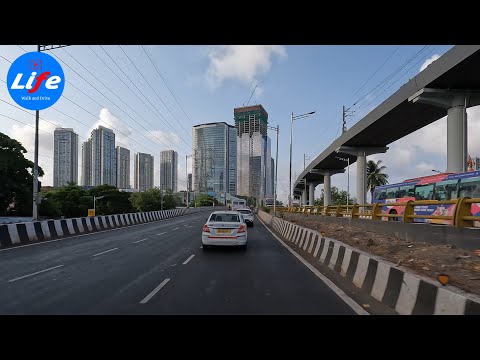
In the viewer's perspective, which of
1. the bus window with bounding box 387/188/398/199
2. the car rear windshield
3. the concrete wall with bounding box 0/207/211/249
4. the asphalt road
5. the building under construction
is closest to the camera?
the asphalt road

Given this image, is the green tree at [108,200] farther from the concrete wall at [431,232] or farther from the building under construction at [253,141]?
the concrete wall at [431,232]

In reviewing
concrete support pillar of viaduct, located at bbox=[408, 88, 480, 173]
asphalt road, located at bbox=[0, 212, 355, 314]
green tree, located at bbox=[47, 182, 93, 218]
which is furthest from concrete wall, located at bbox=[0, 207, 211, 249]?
green tree, located at bbox=[47, 182, 93, 218]

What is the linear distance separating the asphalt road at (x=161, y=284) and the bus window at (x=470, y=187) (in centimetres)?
1203

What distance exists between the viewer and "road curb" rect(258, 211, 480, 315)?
4.70 meters

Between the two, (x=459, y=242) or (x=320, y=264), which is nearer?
(x=459, y=242)

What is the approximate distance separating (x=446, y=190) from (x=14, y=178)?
5036 cm

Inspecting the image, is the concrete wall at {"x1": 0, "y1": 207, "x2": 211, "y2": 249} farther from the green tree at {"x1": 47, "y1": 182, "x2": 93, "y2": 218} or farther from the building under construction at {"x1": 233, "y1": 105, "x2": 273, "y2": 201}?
the green tree at {"x1": 47, "y1": 182, "x2": 93, "y2": 218}
